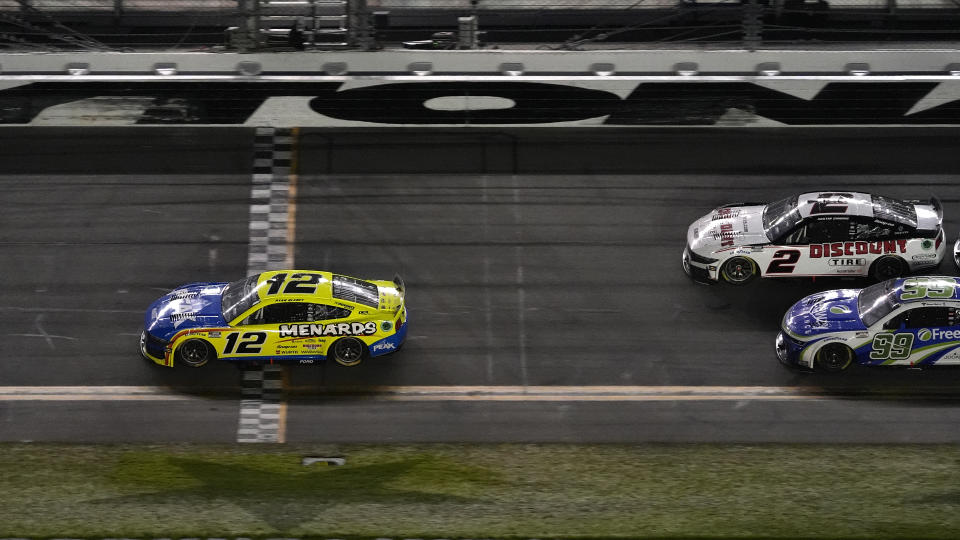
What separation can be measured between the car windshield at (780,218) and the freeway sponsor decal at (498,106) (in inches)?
153

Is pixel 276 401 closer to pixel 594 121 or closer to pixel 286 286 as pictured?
pixel 286 286

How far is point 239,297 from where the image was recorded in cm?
1664

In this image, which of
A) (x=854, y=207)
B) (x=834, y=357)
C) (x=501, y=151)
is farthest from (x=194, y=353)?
(x=854, y=207)

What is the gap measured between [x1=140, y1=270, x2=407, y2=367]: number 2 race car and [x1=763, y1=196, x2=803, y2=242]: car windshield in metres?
5.88

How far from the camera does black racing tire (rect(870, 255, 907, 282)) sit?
17.7 metres

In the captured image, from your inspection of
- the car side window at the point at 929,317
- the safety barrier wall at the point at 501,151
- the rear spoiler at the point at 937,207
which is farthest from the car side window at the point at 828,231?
the safety barrier wall at the point at 501,151

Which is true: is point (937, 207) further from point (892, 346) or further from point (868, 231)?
point (892, 346)

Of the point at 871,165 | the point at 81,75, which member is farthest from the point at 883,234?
the point at 81,75

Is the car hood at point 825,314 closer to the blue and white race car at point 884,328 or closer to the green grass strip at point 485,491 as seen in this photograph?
the blue and white race car at point 884,328

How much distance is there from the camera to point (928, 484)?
14.1 metres

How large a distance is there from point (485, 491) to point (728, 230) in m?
6.44

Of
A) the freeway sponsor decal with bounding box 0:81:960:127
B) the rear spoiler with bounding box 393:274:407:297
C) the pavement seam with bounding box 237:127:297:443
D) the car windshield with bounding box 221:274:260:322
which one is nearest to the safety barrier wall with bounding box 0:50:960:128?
the freeway sponsor decal with bounding box 0:81:960:127

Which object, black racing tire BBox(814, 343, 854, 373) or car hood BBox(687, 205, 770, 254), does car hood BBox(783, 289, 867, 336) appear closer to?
black racing tire BBox(814, 343, 854, 373)

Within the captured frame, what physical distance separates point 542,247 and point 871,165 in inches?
252
